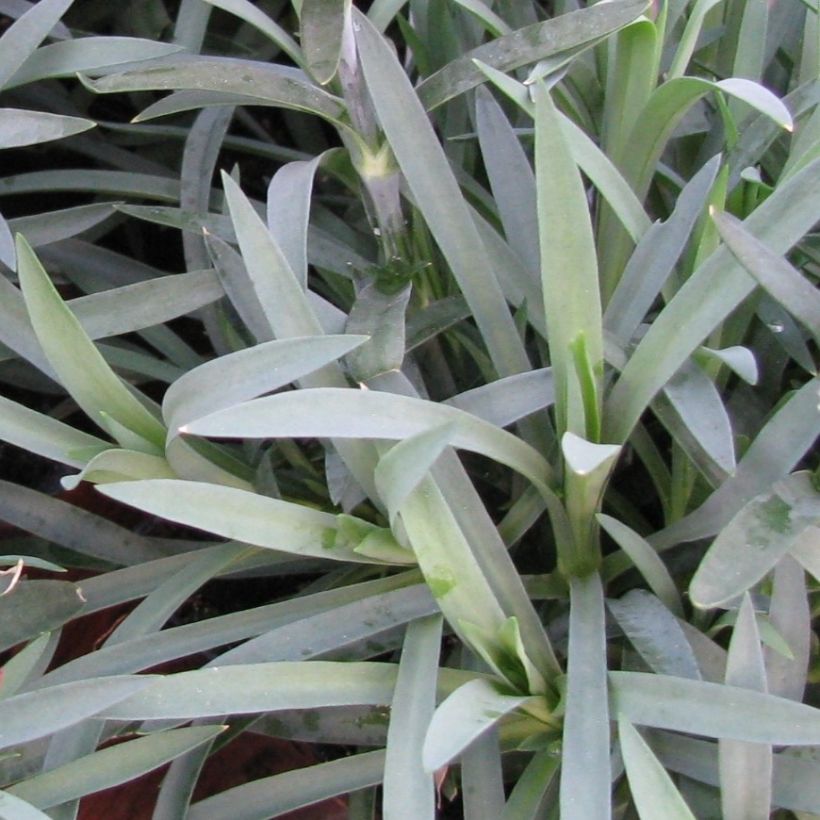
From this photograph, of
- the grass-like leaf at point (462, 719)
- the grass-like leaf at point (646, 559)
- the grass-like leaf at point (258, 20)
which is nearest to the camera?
the grass-like leaf at point (462, 719)

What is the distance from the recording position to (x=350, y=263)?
0.73 m

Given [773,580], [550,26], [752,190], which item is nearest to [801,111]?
[752,190]

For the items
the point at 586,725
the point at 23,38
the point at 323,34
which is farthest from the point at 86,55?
the point at 586,725

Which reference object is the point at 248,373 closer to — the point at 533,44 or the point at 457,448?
the point at 457,448

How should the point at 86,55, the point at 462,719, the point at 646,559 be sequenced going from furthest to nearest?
the point at 86,55, the point at 646,559, the point at 462,719

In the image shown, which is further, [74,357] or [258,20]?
[258,20]

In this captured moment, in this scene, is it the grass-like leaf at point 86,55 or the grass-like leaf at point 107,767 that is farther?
the grass-like leaf at point 86,55

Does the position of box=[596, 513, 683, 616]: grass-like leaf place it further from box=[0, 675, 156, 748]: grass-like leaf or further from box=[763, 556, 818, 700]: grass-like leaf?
box=[0, 675, 156, 748]: grass-like leaf

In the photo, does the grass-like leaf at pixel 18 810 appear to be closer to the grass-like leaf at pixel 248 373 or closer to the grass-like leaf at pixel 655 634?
the grass-like leaf at pixel 248 373

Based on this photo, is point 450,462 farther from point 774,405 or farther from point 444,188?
point 774,405

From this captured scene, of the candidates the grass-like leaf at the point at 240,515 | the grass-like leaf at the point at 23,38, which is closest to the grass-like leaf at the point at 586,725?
the grass-like leaf at the point at 240,515

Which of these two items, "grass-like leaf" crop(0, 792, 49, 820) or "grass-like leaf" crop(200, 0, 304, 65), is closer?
"grass-like leaf" crop(0, 792, 49, 820)

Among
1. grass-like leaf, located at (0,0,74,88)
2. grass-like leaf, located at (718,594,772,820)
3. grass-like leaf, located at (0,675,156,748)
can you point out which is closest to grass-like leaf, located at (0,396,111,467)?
grass-like leaf, located at (0,675,156,748)

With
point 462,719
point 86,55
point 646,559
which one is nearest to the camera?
point 462,719
